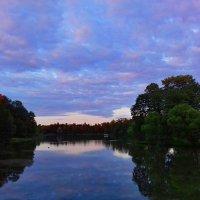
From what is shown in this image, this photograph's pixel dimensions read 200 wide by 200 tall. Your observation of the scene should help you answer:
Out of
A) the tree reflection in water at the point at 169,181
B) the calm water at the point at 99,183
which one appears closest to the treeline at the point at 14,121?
the calm water at the point at 99,183

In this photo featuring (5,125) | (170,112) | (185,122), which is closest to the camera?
(185,122)

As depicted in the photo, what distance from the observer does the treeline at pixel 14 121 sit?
114m

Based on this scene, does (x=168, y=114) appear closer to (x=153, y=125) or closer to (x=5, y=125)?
(x=153, y=125)

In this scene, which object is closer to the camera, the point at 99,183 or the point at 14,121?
the point at 99,183

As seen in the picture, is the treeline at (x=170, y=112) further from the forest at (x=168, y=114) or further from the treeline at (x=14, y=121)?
the treeline at (x=14, y=121)

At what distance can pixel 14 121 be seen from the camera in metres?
141

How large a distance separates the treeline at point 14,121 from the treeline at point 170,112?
3378 cm

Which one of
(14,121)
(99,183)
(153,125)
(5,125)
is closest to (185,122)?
(153,125)

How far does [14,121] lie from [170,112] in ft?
238

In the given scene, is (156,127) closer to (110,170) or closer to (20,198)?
(110,170)

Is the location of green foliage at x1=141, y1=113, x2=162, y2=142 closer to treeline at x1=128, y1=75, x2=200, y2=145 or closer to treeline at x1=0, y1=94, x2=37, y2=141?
treeline at x1=128, y1=75, x2=200, y2=145

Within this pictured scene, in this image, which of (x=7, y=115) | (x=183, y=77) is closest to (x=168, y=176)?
(x=183, y=77)

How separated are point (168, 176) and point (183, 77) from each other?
242 feet

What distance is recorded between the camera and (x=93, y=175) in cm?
3431
